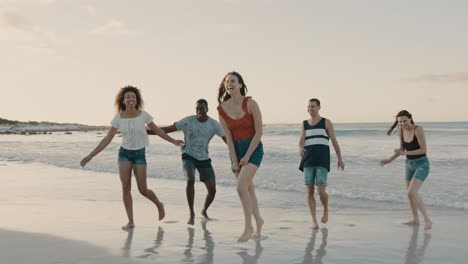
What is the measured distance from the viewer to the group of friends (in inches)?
249

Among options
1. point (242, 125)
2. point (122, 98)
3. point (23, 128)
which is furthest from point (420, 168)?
point (23, 128)

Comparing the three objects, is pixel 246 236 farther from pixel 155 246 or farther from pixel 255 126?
pixel 255 126

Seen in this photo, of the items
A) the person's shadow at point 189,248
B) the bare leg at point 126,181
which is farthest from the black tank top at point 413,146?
the bare leg at point 126,181

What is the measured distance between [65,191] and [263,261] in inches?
300

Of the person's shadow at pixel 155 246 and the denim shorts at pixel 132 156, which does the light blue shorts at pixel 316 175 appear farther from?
the denim shorts at pixel 132 156

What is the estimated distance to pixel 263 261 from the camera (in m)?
5.58

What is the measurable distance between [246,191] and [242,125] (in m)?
0.82

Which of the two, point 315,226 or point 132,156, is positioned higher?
point 132,156

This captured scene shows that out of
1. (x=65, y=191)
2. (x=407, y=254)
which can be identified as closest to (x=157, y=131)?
(x=407, y=254)

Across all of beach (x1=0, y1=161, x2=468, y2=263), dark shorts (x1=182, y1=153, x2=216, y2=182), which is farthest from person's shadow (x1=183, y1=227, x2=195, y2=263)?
dark shorts (x1=182, y1=153, x2=216, y2=182)

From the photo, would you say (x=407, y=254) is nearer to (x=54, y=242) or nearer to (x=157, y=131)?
(x=157, y=131)

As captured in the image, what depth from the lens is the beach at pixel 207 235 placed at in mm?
5809

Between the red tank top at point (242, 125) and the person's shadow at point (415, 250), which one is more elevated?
the red tank top at point (242, 125)

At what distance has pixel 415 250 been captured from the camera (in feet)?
20.4
